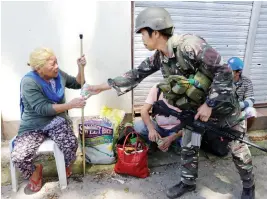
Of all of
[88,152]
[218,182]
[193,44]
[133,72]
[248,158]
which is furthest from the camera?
[88,152]

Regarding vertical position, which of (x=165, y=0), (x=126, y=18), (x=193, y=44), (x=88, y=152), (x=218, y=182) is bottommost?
(x=218, y=182)

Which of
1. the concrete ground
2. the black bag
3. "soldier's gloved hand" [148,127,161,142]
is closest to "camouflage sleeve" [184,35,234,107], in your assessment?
"soldier's gloved hand" [148,127,161,142]

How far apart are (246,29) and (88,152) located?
2979 mm

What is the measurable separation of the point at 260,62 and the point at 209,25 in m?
1.11

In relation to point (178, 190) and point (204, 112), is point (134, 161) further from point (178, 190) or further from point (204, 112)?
point (204, 112)

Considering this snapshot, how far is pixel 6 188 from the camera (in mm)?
3104

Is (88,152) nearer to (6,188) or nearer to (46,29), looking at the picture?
(6,188)

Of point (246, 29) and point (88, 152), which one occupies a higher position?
point (246, 29)

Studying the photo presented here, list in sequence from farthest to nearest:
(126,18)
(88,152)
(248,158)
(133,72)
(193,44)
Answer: (126,18) < (88,152) < (133,72) < (248,158) < (193,44)

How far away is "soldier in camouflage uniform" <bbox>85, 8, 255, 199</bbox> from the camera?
232 centimetres

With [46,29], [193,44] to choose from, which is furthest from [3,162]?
[193,44]

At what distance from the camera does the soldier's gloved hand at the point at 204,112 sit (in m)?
2.40

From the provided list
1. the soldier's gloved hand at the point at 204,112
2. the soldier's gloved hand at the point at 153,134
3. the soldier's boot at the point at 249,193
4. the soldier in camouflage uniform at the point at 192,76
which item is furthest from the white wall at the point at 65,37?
the soldier's boot at the point at 249,193

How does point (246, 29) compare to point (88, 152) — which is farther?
point (246, 29)
